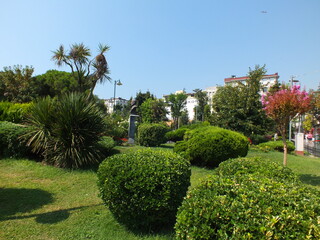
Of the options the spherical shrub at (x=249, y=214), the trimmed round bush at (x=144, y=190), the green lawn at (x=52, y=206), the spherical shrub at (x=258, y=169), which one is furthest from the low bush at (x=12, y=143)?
the spherical shrub at (x=249, y=214)

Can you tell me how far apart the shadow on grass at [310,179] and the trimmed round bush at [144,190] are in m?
5.43

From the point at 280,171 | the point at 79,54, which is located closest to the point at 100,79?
the point at 79,54

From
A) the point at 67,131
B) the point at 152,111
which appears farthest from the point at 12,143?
the point at 152,111

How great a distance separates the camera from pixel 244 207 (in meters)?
1.85

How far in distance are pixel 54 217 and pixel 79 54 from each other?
1617 cm

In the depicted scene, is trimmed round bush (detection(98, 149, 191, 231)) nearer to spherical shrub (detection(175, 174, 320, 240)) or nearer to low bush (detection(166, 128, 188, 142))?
spherical shrub (detection(175, 174, 320, 240))

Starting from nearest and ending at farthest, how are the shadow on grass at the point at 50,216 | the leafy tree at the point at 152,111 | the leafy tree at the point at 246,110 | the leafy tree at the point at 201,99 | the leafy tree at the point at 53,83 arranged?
the shadow on grass at the point at 50,216 < the leafy tree at the point at 246,110 < the leafy tree at the point at 53,83 < the leafy tree at the point at 152,111 < the leafy tree at the point at 201,99

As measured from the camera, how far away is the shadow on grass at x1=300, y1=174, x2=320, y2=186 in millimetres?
6727

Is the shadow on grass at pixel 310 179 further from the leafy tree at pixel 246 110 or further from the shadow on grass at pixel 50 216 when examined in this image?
the leafy tree at pixel 246 110

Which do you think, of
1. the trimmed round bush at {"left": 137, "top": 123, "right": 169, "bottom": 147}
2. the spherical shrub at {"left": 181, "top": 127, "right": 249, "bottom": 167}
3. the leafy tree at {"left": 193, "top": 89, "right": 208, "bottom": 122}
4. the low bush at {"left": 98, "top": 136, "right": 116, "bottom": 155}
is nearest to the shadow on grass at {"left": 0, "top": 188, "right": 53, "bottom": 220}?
the low bush at {"left": 98, "top": 136, "right": 116, "bottom": 155}

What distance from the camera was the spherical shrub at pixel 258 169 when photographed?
124 inches

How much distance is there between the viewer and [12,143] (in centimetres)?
712

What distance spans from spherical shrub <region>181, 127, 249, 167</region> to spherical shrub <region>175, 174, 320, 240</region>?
17.0 feet

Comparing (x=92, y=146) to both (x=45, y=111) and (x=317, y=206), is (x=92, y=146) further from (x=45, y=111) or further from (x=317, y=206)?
(x=317, y=206)
